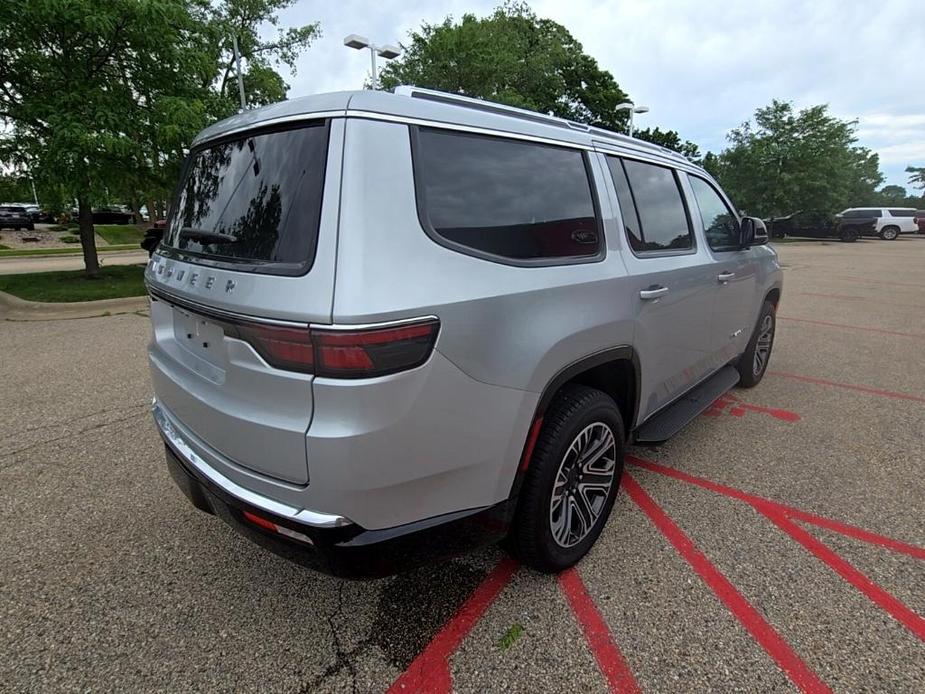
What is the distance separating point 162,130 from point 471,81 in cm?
1637

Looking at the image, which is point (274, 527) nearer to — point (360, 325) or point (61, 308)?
point (360, 325)

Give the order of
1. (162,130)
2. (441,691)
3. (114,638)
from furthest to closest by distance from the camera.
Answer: (162,130) < (114,638) < (441,691)

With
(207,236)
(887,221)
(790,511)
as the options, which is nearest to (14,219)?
(207,236)

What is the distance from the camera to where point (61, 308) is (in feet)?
26.7

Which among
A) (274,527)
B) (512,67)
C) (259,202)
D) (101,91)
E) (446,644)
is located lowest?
(446,644)

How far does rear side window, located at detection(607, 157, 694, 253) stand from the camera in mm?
2564

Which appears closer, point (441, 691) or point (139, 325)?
point (441, 691)

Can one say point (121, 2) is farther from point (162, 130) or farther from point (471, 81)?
point (471, 81)

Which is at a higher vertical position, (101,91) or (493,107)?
(101,91)

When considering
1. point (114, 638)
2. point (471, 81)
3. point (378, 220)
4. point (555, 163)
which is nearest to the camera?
point (378, 220)

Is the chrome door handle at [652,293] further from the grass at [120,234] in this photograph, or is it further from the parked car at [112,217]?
the parked car at [112,217]

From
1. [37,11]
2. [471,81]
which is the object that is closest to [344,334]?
[37,11]

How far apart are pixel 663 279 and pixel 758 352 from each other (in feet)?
8.92

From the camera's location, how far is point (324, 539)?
1575 millimetres
